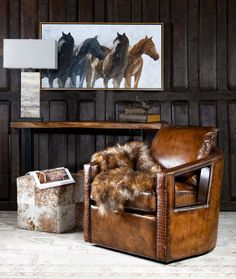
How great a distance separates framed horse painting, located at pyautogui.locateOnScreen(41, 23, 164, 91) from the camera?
18.2 ft

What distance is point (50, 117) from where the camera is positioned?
5652mm

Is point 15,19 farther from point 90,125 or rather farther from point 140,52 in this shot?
point 90,125

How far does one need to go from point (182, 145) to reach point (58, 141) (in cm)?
190

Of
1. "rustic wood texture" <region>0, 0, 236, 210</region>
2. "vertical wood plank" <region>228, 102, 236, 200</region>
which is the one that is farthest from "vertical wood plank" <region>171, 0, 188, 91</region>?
"vertical wood plank" <region>228, 102, 236, 200</region>

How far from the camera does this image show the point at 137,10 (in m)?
5.59

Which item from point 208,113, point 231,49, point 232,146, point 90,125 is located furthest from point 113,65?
point 232,146

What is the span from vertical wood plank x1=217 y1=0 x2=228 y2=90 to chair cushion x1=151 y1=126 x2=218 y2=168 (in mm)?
1443

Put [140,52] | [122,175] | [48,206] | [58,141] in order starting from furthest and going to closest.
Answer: [58,141] → [140,52] → [48,206] → [122,175]

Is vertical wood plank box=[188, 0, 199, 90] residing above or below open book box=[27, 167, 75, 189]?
above

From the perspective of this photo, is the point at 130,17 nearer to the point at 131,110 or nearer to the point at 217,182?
the point at 131,110

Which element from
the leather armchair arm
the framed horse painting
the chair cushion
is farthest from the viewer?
the framed horse painting

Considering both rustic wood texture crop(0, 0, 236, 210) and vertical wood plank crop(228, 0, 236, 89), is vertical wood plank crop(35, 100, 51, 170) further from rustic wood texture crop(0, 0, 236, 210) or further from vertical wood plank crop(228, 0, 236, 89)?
vertical wood plank crop(228, 0, 236, 89)

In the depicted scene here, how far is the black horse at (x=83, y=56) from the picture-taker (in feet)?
18.3

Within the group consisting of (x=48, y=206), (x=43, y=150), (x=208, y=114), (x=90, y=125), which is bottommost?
(x=48, y=206)
